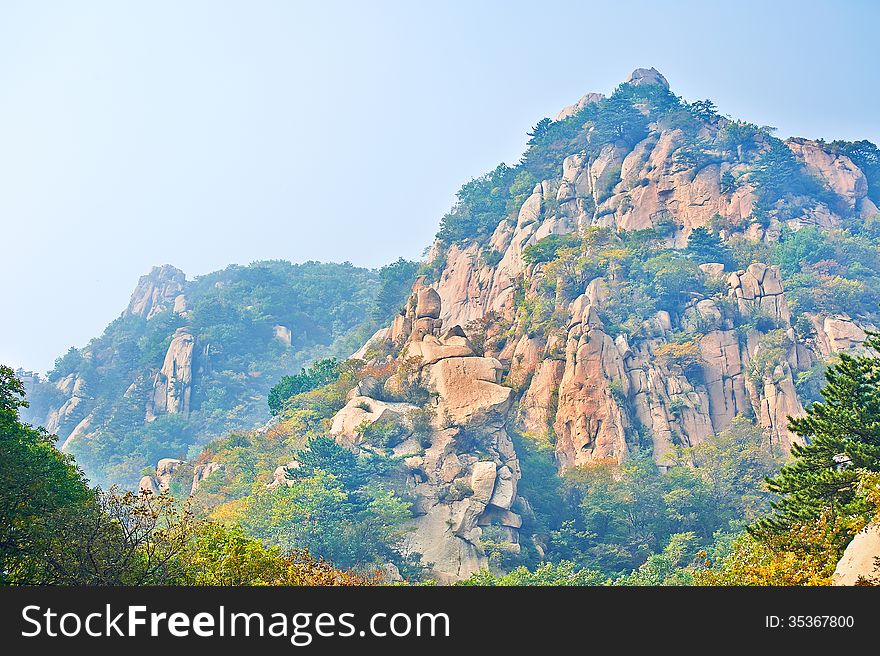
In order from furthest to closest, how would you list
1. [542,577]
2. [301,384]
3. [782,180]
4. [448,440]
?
[782,180] → [301,384] → [448,440] → [542,577]

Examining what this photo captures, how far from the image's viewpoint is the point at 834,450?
28.3 metres

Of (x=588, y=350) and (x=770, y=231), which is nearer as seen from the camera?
(x=588, y=350)

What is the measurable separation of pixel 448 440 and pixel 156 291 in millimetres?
83772

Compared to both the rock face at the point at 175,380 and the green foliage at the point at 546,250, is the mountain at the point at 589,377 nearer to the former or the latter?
the green foliage at the point at 546,250

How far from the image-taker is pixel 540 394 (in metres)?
57.5

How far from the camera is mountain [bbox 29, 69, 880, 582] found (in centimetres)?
4800

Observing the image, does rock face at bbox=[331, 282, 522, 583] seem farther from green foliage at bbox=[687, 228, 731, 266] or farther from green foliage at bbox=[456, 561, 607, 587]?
green foliage at bbox=[687, 228, 731, 266]

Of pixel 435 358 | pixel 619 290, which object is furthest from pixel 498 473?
pixel 619 290

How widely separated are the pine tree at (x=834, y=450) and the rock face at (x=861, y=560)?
382 centimetres

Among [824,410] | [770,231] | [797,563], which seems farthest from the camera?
[770,231]

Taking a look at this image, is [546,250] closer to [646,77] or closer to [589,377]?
[589,377]

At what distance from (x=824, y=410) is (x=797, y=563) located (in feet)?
19.4

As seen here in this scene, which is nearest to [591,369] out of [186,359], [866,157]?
[866,157]

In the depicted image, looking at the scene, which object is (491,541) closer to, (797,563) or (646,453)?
(646,453)
